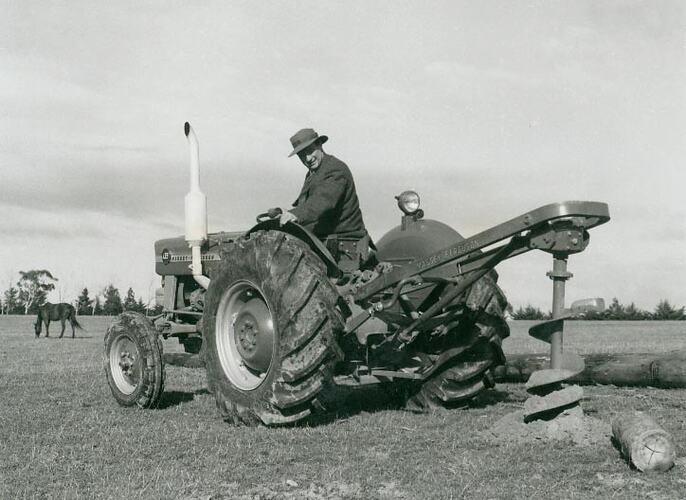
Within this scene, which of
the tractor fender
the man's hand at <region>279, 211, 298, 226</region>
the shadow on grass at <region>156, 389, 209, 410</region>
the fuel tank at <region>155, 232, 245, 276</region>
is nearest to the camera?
the tractor fender

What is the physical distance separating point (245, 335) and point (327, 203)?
1310 millimetres

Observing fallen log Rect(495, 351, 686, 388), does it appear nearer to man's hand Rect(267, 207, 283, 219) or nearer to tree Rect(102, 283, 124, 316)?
man's hand Rect(267, 207, 283, 219)

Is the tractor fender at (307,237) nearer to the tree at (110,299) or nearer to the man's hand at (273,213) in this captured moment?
the man's hand at (273,213)

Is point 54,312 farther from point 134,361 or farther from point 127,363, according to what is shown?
point 134,361

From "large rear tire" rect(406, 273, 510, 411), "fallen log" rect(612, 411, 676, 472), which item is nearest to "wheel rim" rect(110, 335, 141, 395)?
"large rear tire" rect(406, 273, 510, 411)

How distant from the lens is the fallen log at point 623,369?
815 centimetres

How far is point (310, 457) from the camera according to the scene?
474cm

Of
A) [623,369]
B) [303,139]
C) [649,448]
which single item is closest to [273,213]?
[303,139]

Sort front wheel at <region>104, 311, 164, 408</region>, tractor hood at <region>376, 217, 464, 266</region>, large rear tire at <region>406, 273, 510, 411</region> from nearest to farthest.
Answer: large rear tire at <region>406, 273, 510, 411</region>, tractor hood at <region>376, 217, 464, 266</region>, front wheel at <region>104, 311, 164, 408</region>

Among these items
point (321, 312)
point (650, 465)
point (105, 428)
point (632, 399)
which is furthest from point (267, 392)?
point (632, 399)

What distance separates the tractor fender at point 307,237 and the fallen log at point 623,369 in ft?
12.1

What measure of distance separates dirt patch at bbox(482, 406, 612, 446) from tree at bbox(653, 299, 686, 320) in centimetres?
4063

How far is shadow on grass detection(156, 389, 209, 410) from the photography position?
23.4 ft

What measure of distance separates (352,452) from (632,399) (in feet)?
12.5
